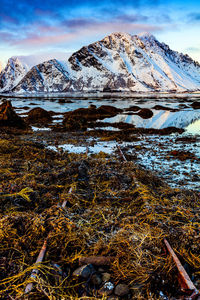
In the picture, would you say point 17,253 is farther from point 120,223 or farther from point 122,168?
point 122,168

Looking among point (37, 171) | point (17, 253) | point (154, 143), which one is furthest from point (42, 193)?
point (154, 143)

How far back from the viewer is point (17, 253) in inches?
104

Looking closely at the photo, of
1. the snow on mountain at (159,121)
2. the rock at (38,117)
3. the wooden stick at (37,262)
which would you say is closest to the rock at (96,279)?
the wooden stick at (37,262)

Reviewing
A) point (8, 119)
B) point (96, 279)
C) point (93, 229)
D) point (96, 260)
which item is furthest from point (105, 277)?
point (8, 119)

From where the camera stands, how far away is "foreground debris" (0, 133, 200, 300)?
2258mm

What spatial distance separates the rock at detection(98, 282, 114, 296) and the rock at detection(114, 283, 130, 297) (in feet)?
0.20

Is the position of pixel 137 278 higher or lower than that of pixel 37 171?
lower

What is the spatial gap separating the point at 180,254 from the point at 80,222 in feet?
5.27

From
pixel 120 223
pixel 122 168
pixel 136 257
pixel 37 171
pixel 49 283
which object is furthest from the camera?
pixel 122 168

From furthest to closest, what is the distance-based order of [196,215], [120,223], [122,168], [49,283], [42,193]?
[122,168] → [42,193] → [196,215] → [120,223] → [49,283]

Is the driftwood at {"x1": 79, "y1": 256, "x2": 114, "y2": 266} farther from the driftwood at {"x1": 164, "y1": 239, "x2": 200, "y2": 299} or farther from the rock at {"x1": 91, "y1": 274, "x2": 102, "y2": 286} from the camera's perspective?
the driftwood at {"x1": 164, "y1": 239, "x2": 200, "y2": 299}

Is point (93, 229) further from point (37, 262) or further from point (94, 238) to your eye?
point (37, 262)

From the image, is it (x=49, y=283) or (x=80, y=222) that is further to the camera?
(x=80, y=222)

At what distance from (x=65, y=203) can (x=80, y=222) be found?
2.37 feet
